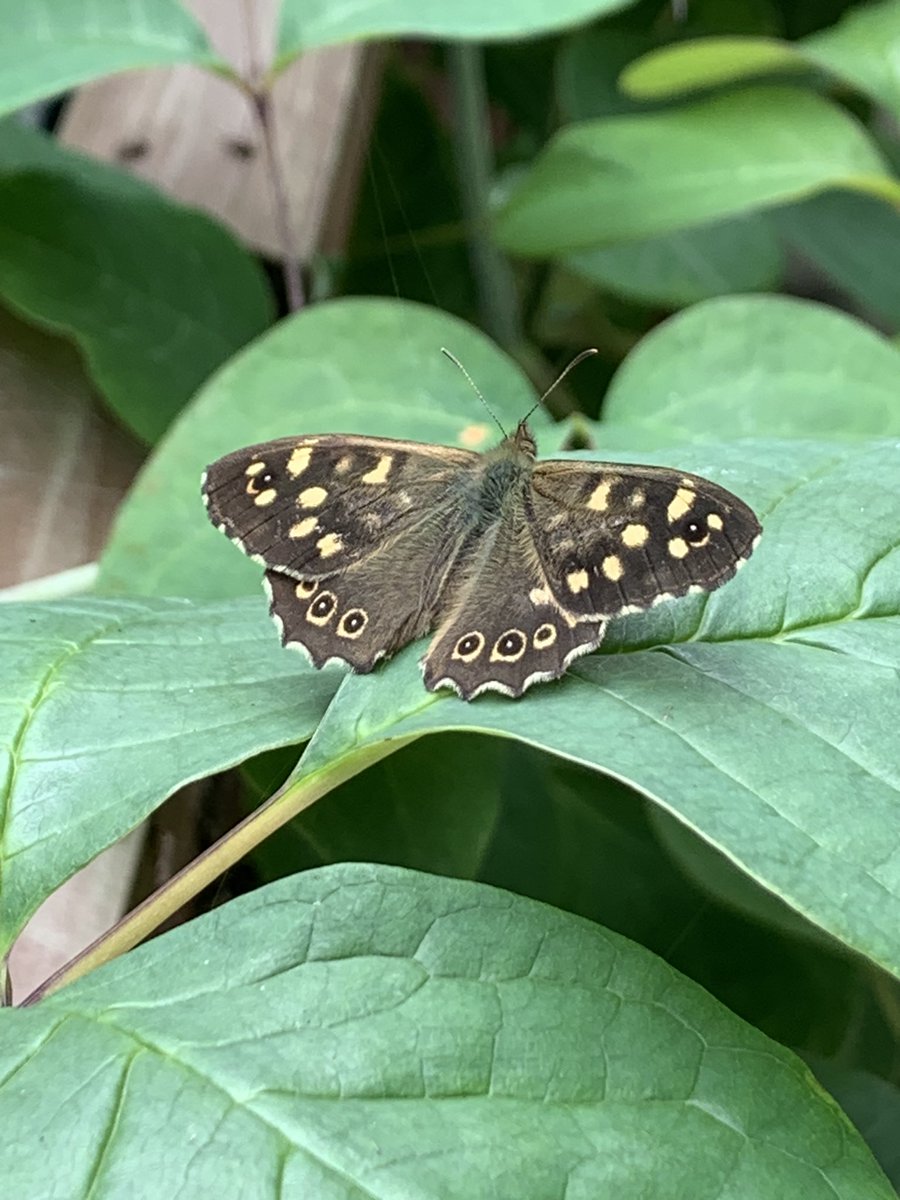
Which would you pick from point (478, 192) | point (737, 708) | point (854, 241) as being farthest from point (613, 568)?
point (854, 241)

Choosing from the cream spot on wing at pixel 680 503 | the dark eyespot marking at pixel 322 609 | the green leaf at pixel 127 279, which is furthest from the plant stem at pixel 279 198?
the cream spot on wing at pixel 680 503

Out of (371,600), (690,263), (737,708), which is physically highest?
(737,708)

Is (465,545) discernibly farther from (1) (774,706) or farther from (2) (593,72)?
(2) (593,72)

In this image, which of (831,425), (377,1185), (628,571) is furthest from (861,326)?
(377,1185)

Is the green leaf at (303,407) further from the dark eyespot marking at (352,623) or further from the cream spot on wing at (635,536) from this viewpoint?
the cream spot on wing at (635,536)

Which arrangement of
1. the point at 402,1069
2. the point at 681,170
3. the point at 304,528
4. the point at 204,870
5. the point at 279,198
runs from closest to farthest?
the point at 402,1069 → the point at 204,870 → the point at 304,528 → the point at 279,198 → the point at 681,170

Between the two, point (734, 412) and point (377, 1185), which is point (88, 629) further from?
point (734, 412)
